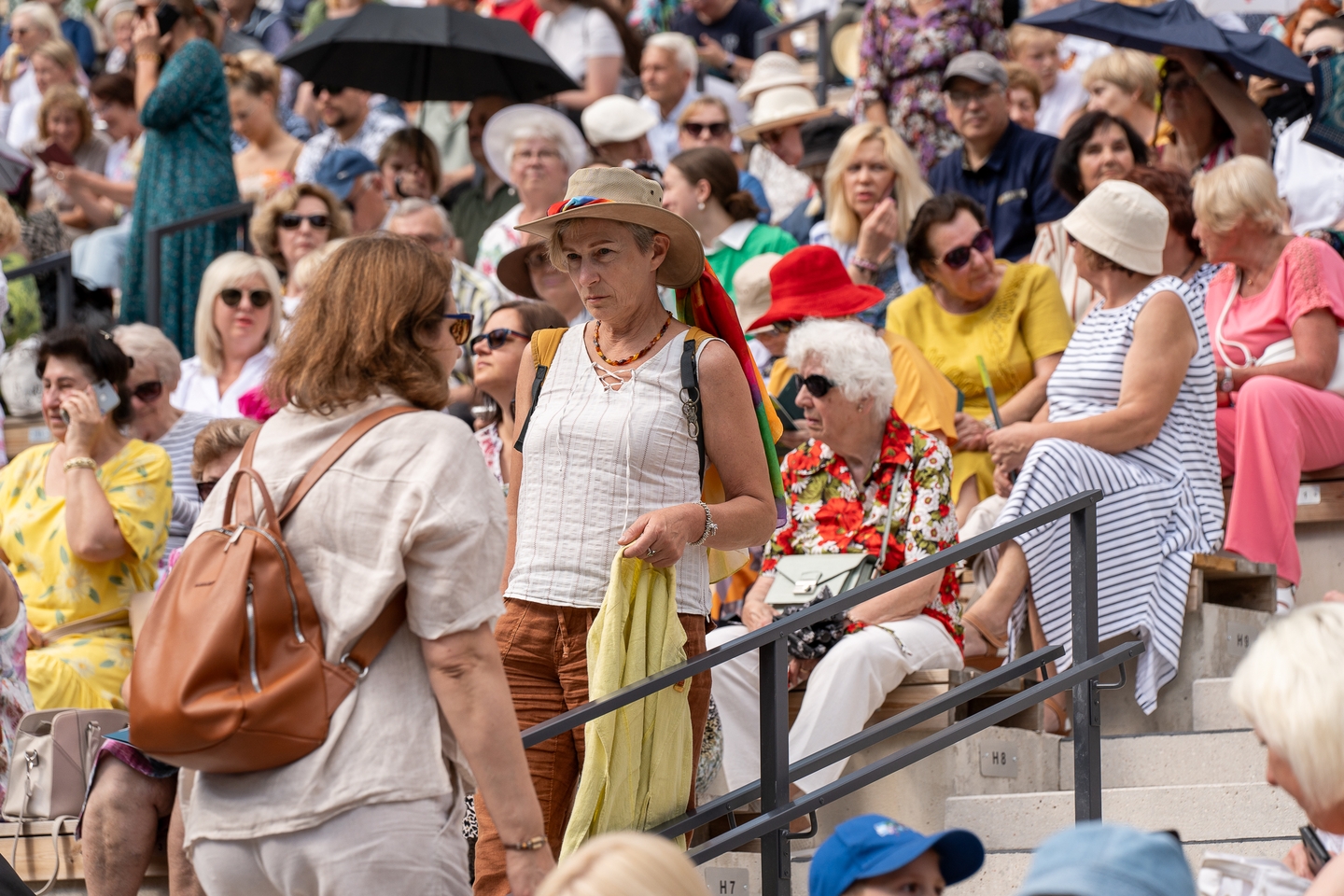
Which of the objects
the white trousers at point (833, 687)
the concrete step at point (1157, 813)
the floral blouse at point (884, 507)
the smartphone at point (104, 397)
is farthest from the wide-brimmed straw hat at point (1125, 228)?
the smartphone at point (104, 397)

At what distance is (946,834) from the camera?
2.92 metres

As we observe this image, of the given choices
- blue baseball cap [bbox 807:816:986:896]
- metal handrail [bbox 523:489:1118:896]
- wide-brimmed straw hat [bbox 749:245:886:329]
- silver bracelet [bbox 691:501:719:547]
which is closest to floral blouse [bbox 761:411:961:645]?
metal handrail [bbox 523:489:1118:896]

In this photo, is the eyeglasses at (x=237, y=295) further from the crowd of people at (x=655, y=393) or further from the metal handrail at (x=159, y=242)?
the metal handrail at (x=159, y=242)

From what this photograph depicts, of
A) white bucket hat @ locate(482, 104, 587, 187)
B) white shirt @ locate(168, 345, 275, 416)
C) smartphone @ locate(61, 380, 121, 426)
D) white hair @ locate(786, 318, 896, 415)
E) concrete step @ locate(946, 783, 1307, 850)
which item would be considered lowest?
concrete step @ locate(946, 783, 1307, 850)

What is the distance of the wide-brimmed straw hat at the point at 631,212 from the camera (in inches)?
149

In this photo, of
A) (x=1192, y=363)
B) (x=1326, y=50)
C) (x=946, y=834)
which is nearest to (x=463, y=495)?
(x=946, y=834)

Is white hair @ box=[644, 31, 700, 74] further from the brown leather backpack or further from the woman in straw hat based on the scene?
the brown leather backpack

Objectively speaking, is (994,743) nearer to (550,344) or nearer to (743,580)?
(743,580)

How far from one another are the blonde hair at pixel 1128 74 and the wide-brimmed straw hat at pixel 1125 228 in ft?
11.5

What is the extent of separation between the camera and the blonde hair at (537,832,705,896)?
7.63 feet

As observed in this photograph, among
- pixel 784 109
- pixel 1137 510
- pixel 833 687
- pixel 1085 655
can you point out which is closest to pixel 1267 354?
pixel 1137 510

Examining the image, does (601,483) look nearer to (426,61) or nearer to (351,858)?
(351,858)

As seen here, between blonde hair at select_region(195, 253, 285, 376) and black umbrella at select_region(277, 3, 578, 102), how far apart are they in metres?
2.73

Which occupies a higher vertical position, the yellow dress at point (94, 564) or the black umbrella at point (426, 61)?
the black umbrella at point (426, 61)
